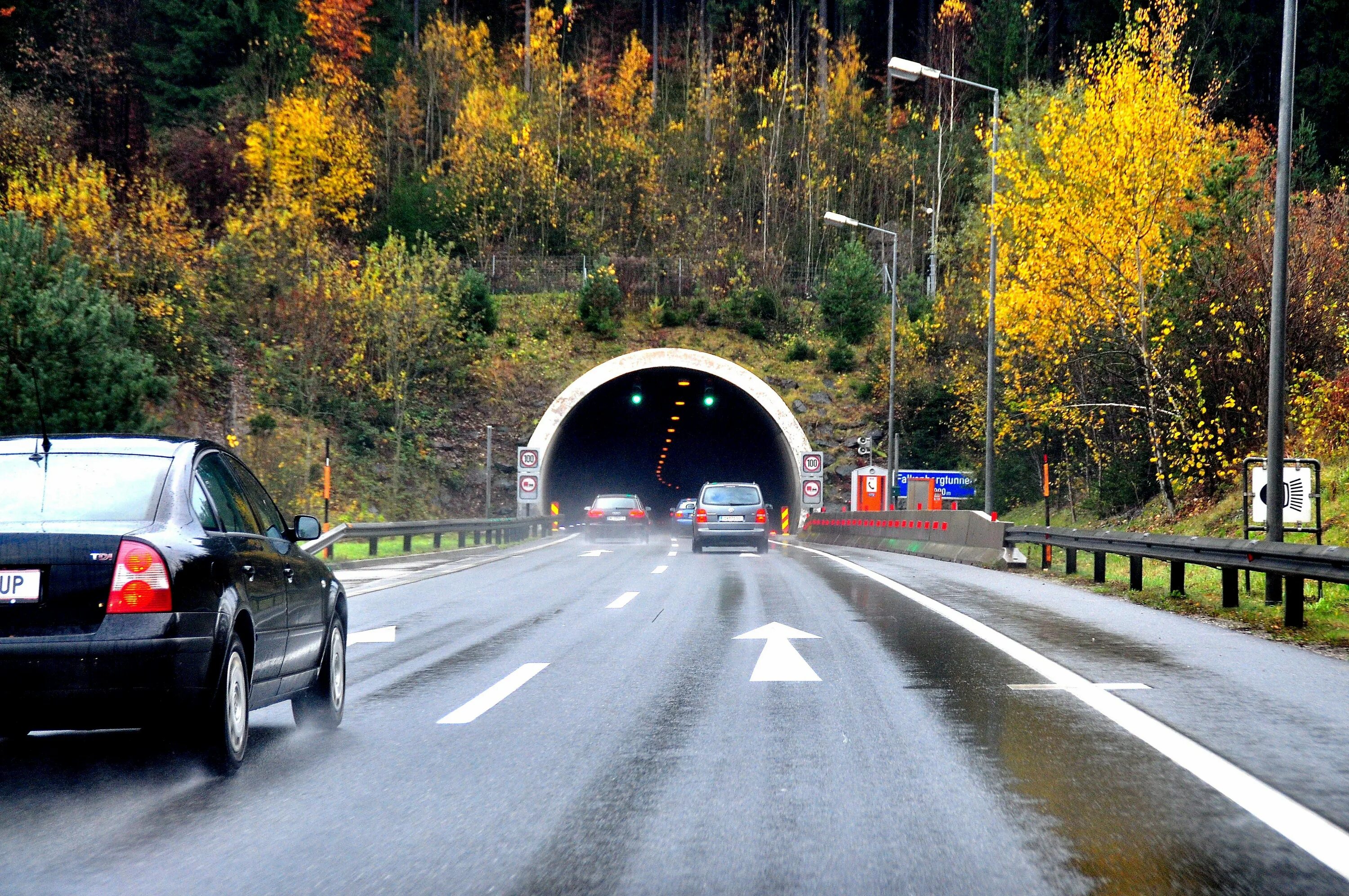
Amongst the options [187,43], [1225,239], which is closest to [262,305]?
[187,43]

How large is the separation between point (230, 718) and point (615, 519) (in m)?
37.8

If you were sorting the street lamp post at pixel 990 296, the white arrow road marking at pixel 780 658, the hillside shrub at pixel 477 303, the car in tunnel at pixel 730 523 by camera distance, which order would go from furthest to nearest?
the hillside shrub at pixel 477 303
the car in tunnel at pixel 730 523
the street lamp post at pixel 990 296
the white arrow road marking at pixel 780 658

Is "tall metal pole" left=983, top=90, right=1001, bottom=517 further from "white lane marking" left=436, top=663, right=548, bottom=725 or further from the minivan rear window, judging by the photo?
"white lane marking" left=436, top=663, right=548, bottom=725

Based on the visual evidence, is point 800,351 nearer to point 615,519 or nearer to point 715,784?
point 615,519

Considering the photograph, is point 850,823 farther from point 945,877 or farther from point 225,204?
point 225,204

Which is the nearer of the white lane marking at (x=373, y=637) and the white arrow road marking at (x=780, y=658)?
the white arrow road marking at (x=780, y=658)

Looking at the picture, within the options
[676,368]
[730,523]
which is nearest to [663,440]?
[676,368]

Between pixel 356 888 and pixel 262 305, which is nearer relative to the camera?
pixel 356 888

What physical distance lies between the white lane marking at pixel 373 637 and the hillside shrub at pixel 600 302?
43.6 meters

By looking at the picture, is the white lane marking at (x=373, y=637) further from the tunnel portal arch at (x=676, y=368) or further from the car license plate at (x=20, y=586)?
the tunnel portal arch at (x=676, y=368)

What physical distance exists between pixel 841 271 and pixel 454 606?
42753 mm

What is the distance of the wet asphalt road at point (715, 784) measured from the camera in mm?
4562

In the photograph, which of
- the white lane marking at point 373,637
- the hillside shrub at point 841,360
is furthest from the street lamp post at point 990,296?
the hillside shrub at point 841,360

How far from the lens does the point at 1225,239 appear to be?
28734 millimetres
